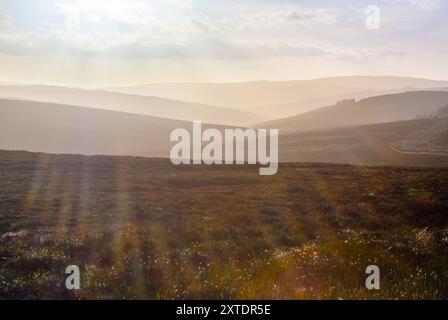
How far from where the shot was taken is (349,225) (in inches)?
960

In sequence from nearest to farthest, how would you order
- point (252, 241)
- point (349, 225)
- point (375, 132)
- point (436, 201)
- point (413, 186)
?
point (252, 241) → point (349, 225) → point (436, 201) → point (413, 186) → point (375, 132)

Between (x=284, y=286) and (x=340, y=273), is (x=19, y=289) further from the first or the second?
(x=340, y=273)

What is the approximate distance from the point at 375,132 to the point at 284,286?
586 feet

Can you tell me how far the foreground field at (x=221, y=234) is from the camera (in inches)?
448

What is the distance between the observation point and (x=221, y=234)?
843 inches

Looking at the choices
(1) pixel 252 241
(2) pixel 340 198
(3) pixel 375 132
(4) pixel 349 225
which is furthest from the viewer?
(3) pixel 375 132

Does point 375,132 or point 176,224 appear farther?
point 375,132

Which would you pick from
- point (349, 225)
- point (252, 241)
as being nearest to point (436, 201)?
point (349, 225)

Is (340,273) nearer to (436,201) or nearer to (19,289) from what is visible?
(19,289)

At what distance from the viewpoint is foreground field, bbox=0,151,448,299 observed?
1138cm

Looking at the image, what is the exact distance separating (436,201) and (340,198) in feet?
26.1

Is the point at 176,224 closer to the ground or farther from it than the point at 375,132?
closer to the ground

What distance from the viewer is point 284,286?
10633 mm
